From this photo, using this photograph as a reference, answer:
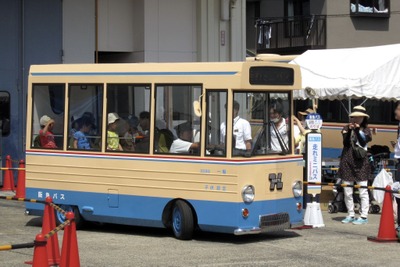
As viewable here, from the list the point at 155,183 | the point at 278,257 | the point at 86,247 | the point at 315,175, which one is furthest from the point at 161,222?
the point at 315,175

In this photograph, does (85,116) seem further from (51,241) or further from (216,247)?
(51,241)

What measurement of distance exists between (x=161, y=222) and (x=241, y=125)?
6.35ft

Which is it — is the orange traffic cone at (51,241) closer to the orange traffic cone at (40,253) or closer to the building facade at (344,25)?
the orange traffic cone at (40,253)

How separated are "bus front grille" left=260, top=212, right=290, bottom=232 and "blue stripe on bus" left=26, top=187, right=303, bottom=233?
67 millimetres

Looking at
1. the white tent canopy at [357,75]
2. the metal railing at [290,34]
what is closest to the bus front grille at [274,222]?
the white tent canopy at [357,75]

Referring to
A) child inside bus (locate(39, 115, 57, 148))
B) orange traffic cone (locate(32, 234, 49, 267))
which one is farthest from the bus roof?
orange traffic cone (locate(32, 234, 49, 267))

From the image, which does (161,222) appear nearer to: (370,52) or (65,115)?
(65,115)

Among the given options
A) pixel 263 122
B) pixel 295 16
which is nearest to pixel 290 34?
pixel 295 16

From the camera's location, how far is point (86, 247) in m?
12.7

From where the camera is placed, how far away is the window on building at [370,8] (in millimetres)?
38906

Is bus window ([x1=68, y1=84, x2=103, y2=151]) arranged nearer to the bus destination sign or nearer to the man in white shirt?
the man in white shirt

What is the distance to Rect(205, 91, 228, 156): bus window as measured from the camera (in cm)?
1318

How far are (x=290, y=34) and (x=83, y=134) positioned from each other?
26969 millimetres

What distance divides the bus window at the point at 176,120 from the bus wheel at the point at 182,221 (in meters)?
0.81
